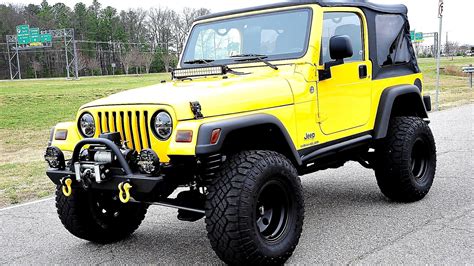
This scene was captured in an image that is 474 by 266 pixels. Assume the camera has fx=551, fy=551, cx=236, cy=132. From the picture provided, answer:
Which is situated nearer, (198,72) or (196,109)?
(196,109)

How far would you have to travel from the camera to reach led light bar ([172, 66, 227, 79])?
4.96m

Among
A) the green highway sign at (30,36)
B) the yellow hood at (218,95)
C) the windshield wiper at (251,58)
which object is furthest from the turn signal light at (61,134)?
the green highway sign at (30,36)

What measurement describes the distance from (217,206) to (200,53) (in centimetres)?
227

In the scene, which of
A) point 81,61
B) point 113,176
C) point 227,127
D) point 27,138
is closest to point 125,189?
point 113,176

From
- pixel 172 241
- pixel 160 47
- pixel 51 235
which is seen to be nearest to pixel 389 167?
pixel 172 241

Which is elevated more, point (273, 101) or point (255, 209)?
point (273, 101)

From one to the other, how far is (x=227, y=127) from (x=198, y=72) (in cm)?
136

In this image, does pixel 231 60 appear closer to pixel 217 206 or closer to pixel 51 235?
pixel 217 206

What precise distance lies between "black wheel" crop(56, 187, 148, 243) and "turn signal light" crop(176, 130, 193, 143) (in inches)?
52.5

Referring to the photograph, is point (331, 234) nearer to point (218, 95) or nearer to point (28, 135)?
point (218, 95)

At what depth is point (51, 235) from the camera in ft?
17.9

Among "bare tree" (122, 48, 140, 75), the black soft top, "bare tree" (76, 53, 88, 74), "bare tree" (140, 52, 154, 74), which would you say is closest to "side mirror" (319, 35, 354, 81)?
the black soft top

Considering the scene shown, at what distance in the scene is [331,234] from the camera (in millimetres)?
5012

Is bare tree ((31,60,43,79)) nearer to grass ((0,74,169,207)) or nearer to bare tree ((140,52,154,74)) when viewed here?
bare tree ((140,52,154,74))
